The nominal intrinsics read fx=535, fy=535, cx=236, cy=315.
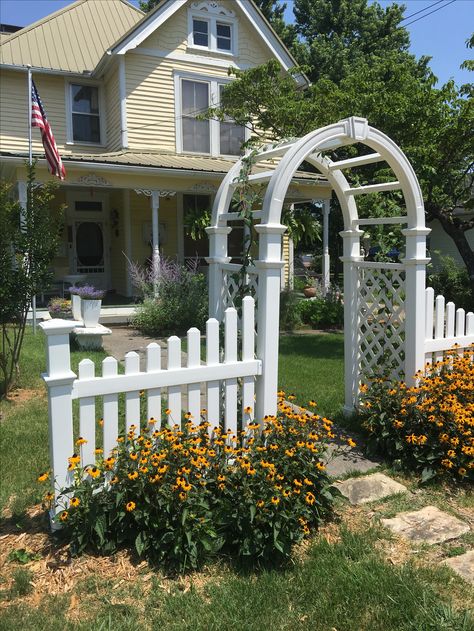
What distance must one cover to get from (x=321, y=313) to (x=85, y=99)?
908 cm

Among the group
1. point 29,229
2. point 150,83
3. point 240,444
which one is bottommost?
point 240,444

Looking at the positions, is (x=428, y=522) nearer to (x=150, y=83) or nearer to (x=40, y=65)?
(x=150, y=83)

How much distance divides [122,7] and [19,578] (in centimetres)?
1842

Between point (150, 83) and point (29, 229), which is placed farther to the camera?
point (150, 83)

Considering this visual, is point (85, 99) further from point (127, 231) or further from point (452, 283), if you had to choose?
point (452, 283)

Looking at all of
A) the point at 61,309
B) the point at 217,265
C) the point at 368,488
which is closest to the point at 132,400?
the point at 217,265

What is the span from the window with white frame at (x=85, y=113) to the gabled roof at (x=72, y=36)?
53 cm

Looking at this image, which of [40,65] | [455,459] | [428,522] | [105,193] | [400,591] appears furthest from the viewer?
[105,193]

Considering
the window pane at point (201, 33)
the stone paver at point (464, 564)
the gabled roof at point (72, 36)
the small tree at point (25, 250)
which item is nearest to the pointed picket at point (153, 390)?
the stone paver at point (464, 564)

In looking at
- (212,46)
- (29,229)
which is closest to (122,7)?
(212,46)

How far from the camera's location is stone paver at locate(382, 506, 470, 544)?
3318mm

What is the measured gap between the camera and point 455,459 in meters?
4.02

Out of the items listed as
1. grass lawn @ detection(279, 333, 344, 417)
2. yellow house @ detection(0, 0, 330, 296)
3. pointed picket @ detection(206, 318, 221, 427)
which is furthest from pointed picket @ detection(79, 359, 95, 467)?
yellow house @ detection(0, 0, 330, 296)

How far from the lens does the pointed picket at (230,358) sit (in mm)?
3617
